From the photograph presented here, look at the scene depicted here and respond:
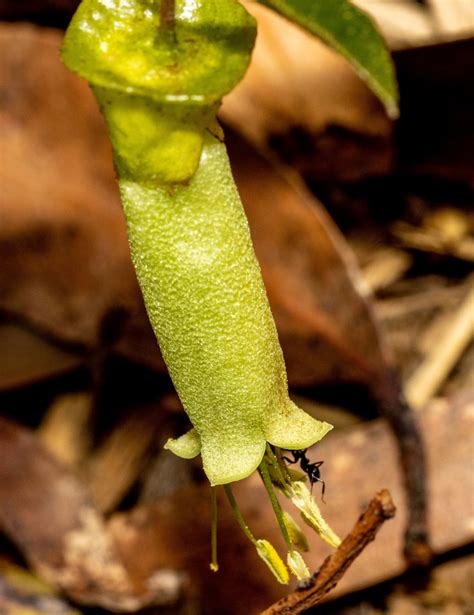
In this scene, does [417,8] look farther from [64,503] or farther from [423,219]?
[64,503]

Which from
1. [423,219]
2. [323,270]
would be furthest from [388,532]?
[423,219]

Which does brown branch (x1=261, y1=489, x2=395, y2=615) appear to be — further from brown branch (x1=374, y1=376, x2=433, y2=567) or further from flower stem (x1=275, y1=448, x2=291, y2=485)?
brown branch (x1=374, y1=376, x2=433, y2=567)

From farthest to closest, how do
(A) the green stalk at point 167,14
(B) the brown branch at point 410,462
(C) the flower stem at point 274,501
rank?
(B) the brown branch at point 410,462 → (C) the flower stem at point 274,501 → (A) the green stalk at point 167,14

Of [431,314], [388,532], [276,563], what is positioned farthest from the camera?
[431,314]

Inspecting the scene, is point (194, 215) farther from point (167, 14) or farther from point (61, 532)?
point (61, 532)

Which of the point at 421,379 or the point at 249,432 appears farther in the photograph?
the point at 421,379

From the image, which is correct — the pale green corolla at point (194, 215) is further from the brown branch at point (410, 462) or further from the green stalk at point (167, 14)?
the brown branch at point (410, 462)

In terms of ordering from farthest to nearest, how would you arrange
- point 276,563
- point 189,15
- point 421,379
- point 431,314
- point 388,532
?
point 431,314 → point 421,379 → point 388,532 → point 276,563 → point 189,15

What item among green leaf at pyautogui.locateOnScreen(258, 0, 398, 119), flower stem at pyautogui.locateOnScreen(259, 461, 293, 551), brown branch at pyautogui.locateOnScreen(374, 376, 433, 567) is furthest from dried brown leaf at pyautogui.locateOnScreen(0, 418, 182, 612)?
green leaf at pyautogui.locateOnScreen(258, 0, 398, 119)

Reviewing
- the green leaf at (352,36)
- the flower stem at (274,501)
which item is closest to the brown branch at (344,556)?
the flower stem at (274,501)
